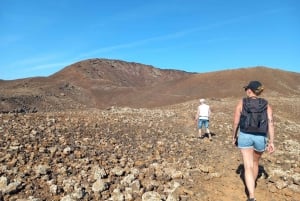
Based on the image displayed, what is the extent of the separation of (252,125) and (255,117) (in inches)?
6.4

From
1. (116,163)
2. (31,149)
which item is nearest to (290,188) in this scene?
(116,163)

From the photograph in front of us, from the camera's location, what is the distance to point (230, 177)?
368 inches

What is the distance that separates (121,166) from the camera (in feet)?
29.9

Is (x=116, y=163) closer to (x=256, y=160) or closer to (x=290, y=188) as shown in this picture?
(x=256, y=160)

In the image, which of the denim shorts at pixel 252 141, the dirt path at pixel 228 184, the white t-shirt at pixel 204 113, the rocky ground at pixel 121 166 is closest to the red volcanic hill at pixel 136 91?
the white t-shirt at pixel 204 113

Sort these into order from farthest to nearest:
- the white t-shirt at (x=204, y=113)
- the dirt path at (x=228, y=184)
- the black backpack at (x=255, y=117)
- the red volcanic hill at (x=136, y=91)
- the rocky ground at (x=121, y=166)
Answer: the red volcanic hill at (x=136, y=91)
the white t-shirt at (x=204, y=113)
the dirt path at (x=228, y=184)
the rocky ground at (x=121, y=166)
the black backpack at (x=255, y=117)

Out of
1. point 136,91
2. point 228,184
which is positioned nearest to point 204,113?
point 228,184

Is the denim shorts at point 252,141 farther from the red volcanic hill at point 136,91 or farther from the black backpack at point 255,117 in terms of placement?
the red volcanic hill at point 136,91

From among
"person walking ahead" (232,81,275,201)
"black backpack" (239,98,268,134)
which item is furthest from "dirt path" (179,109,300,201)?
"black backpack" (239,98,268,134)

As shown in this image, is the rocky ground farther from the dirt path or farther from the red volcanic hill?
the red volcanic hill

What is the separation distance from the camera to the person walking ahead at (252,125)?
7455mm

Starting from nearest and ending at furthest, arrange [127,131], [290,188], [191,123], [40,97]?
[290,188] → [127,131] → [191,123] → [40,97]

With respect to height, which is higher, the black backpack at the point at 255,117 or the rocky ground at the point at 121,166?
the black backpack at the point at 255,117

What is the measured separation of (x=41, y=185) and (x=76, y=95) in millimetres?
52402
